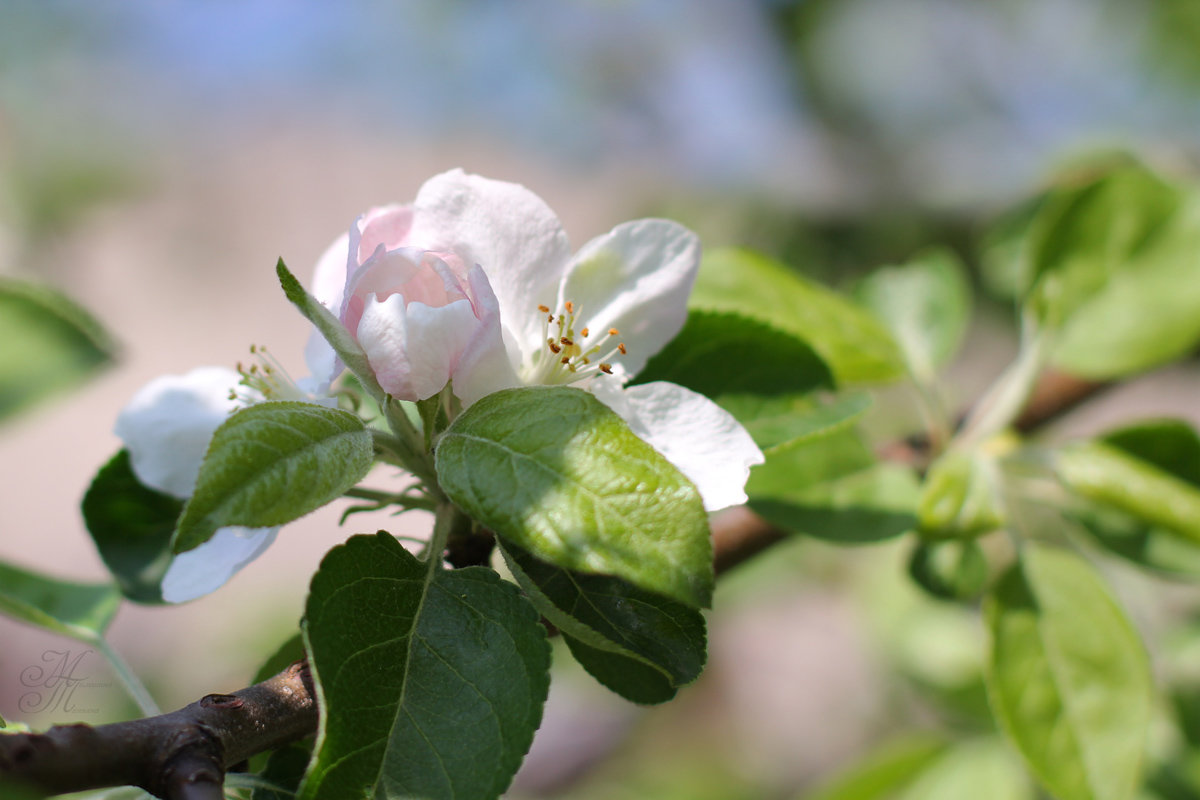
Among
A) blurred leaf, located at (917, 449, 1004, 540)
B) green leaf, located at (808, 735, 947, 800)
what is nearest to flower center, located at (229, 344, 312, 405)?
blurred leaf, located at (917, 449, 1004, 540)

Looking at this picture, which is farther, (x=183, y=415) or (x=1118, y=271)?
(x=1118, y=271)

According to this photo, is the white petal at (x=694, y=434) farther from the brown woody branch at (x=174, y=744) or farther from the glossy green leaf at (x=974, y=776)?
the glossy green leaf at (x=974, y=776)

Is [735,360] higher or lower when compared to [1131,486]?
higher

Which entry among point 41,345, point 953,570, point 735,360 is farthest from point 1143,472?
point 41,345

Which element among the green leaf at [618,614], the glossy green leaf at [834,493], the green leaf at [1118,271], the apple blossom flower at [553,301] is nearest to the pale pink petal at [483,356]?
the apple blossom flower at [553,301]

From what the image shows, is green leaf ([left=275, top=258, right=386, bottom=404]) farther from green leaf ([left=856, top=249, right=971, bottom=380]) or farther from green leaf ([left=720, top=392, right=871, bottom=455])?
green leaf ([left=856, top=249, right=971, bottom=380])

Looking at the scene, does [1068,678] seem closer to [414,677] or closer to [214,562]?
[414,677]

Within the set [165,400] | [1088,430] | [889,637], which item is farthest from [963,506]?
[1088,430]
